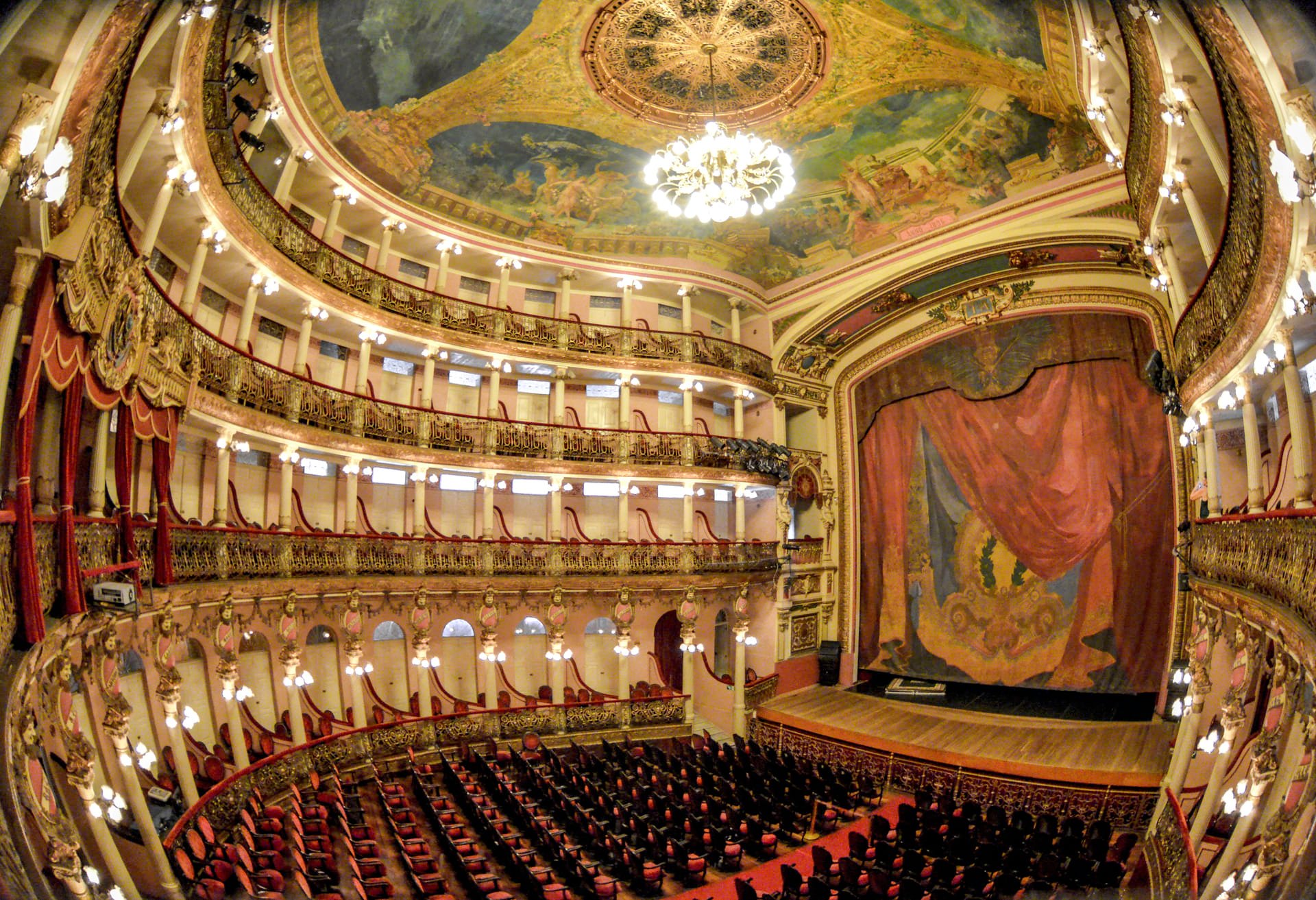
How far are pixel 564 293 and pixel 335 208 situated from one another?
270 inches

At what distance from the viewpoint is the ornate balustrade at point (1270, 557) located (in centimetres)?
640

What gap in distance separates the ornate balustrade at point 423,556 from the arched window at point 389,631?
2460 mm

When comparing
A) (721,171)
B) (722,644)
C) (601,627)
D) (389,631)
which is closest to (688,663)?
(601,627)

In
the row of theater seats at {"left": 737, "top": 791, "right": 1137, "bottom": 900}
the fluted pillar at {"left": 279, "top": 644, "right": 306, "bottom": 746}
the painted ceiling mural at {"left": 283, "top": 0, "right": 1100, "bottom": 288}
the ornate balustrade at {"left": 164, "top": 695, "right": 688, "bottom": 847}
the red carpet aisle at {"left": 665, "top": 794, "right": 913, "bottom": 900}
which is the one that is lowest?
the red carpet aisle at {"left": 665, "top": 794, "right": 913, "bottom": 900}

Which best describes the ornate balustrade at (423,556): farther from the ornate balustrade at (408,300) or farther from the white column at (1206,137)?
the white column at (1206,137)

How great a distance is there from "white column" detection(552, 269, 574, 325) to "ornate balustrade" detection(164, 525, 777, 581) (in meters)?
7.09

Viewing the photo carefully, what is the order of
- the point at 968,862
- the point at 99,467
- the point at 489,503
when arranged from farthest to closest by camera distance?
the point at 489,503
the point at 968,862
the point at 99,467

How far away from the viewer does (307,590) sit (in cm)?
1443

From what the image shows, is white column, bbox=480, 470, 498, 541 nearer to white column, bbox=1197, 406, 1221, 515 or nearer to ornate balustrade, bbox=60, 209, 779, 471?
ornate balustrade, bbox=60, 209, 779, 471

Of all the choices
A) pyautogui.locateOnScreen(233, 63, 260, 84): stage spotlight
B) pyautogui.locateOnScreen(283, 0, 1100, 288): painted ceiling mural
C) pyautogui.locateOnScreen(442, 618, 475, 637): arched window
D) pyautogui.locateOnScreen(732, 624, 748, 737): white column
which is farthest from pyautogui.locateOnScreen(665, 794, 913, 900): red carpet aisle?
pyautogui.locateOnScreen(283, 0, 1100, 288): painted ceiling mural

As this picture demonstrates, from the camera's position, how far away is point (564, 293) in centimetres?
2181

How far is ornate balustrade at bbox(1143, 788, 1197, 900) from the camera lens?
28.6 ft

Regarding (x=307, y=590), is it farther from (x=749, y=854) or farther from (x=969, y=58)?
(x=969, y=58)

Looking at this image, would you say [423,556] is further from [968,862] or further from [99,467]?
[968,862]
